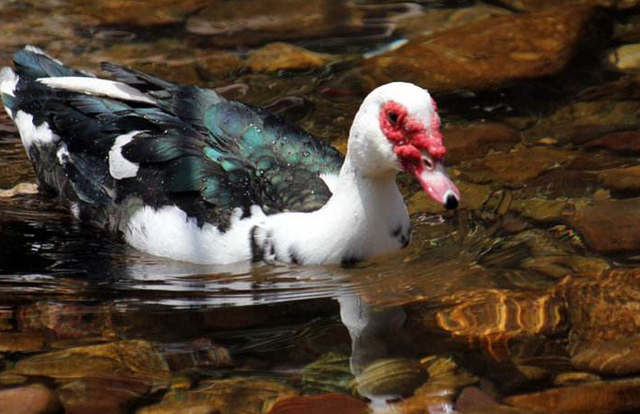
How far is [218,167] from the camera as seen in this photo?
6465mm

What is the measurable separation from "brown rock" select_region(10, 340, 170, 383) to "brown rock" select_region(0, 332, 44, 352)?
113mm

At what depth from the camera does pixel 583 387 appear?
5066mm

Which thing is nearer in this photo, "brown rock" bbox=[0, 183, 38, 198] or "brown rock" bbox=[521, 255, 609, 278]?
"brown rock" bbox=[521, 255, 609, 278]

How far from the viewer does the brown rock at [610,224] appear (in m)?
6.38

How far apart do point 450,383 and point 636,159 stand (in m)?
2.87

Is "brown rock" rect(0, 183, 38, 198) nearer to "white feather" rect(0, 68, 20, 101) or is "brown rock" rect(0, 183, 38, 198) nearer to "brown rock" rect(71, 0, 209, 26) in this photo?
"white feather" rect(0, 68, 20, 101)

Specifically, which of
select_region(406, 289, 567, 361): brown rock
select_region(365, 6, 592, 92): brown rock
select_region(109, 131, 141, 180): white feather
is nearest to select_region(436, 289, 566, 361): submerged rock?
select_region(406, 289, 567, 361): brown rock

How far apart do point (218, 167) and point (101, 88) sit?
100 centimetres

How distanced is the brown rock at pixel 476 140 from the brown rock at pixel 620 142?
0.52 metres

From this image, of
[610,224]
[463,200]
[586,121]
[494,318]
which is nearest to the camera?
[494,318]

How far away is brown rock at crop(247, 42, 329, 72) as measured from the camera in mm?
9102

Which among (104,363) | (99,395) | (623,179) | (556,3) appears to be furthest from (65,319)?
(556,3)

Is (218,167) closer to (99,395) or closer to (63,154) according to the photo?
(63,154)

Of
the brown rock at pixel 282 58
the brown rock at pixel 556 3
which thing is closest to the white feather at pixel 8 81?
the brown rock at pixel 282 58
